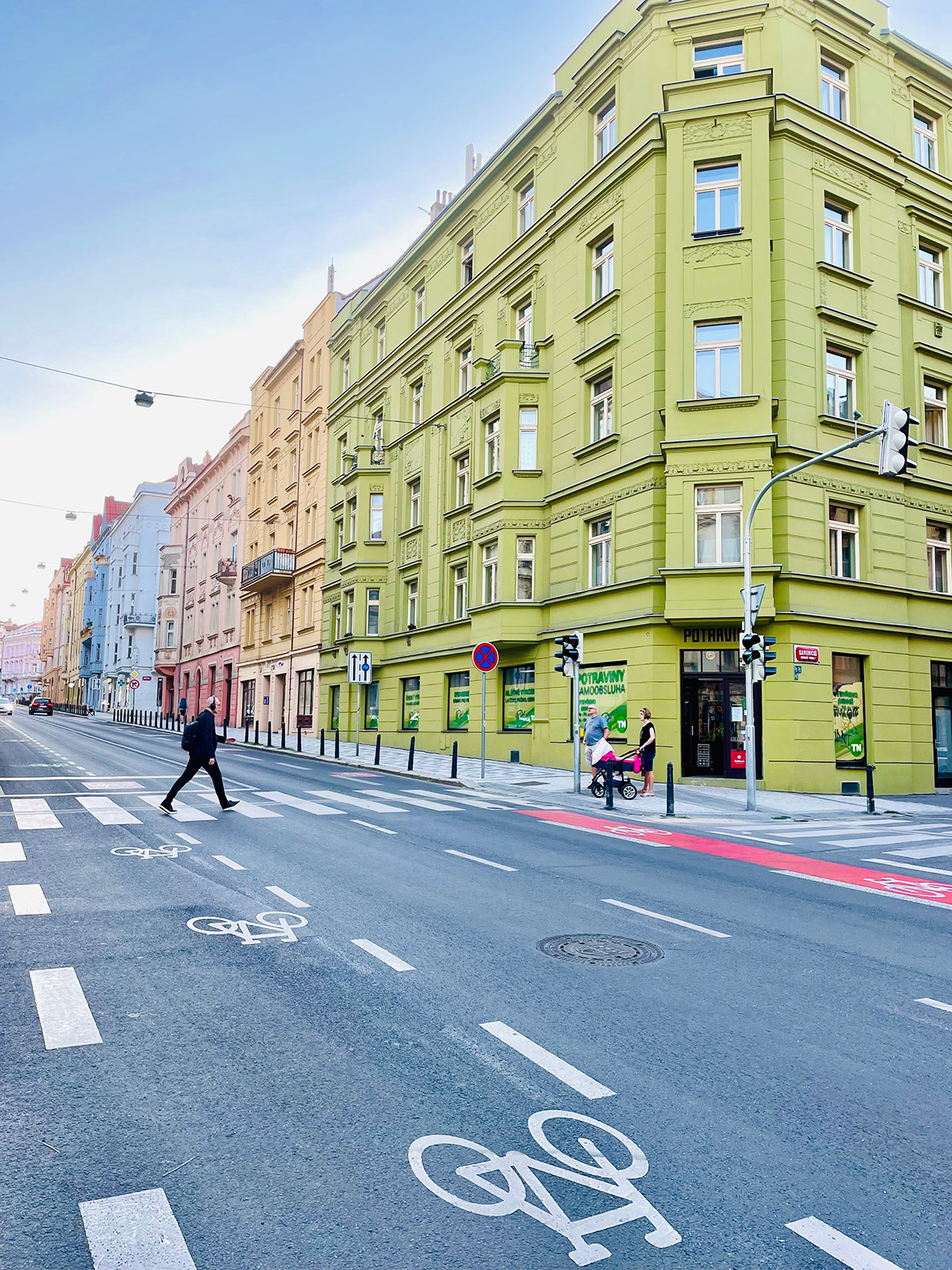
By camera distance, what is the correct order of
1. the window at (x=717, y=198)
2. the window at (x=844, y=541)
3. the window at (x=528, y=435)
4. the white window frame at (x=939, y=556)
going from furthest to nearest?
the window at (x=528, y=435)
the white window frame at (x=939, y=556)
the window at (x=844, y=541)
the window at (x=717, y=198)

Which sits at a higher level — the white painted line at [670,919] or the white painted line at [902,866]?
the white painted line at [670,919]

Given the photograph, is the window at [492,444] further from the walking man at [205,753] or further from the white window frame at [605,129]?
the walking man at [205,753]

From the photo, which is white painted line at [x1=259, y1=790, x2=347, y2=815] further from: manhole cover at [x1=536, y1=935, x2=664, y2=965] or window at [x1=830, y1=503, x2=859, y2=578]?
window at [x1=830, y1=503, x2=859, y2=578]

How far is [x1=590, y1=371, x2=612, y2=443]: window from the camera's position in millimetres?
24844

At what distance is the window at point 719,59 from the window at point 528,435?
9.36 m

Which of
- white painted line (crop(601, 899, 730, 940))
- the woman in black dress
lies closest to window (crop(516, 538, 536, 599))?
the woman in black dress

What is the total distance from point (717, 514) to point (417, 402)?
1736 cm

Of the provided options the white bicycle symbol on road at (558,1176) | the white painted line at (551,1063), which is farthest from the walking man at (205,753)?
the white bicycle symbol on road at (558,1176)

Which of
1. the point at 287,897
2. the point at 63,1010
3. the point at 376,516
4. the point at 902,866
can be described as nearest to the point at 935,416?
the point at 902,866

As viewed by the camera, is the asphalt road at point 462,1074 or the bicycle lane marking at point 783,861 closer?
the asphalt road at point 462,1074

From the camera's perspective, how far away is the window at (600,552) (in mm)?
24328

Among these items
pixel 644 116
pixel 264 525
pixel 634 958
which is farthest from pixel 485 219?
pixel 634 958

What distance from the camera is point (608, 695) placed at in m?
23.6

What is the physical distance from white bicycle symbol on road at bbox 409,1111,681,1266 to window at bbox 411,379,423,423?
3317 centimetres
